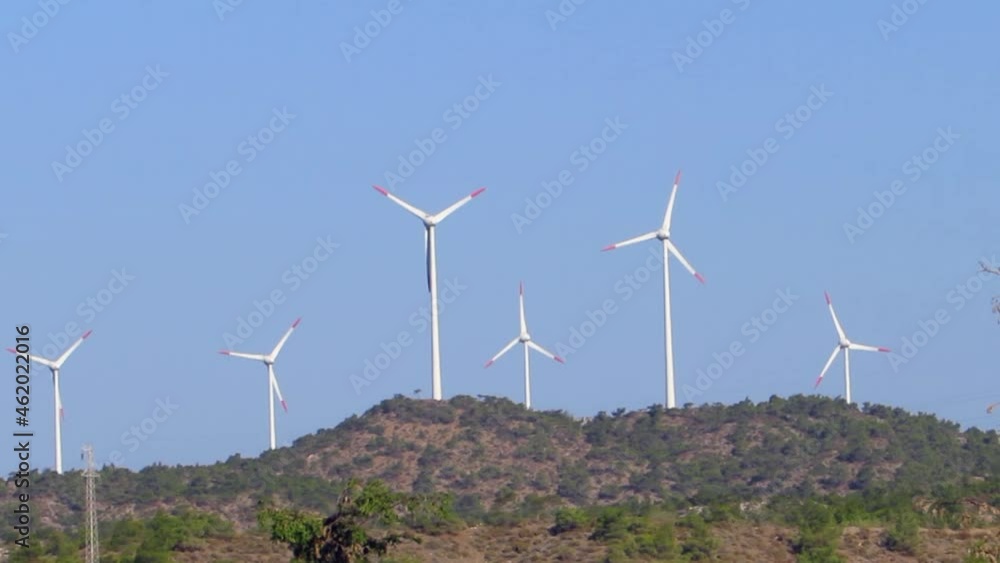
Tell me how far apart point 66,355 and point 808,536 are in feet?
224

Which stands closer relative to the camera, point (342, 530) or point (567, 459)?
point (342, 530)

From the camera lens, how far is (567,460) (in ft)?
540

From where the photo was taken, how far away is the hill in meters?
149

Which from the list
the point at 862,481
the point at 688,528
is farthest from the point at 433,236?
the point at 688,528

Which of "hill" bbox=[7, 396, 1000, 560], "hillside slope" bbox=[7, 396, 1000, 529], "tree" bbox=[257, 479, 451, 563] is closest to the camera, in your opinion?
"tree" bbox=[257, 479, 451, 563]

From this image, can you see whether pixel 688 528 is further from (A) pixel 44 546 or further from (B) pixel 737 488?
(B) pixel 737 488

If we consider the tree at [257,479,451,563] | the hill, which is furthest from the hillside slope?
the tree at [257,479,451,563]

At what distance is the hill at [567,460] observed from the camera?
148625 mm

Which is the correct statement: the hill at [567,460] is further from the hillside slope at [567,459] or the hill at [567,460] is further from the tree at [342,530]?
the tree at [342,530]

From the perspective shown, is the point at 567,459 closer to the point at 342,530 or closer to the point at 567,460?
the point at 567,460

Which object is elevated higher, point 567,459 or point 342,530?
point 567,459

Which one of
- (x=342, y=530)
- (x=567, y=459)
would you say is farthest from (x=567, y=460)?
(x=342, y=530)

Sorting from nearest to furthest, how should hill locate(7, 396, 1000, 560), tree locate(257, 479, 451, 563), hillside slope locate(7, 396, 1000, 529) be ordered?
tree locate(257, 479, 451, 563) → hill locate(7, 396, 1000, 560) → hillside slope locate(7, 396, 1000, 529)

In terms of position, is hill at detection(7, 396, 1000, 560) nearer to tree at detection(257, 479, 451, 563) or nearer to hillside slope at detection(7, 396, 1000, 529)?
hillside slope at detection(7, 396, 1000, 529)
